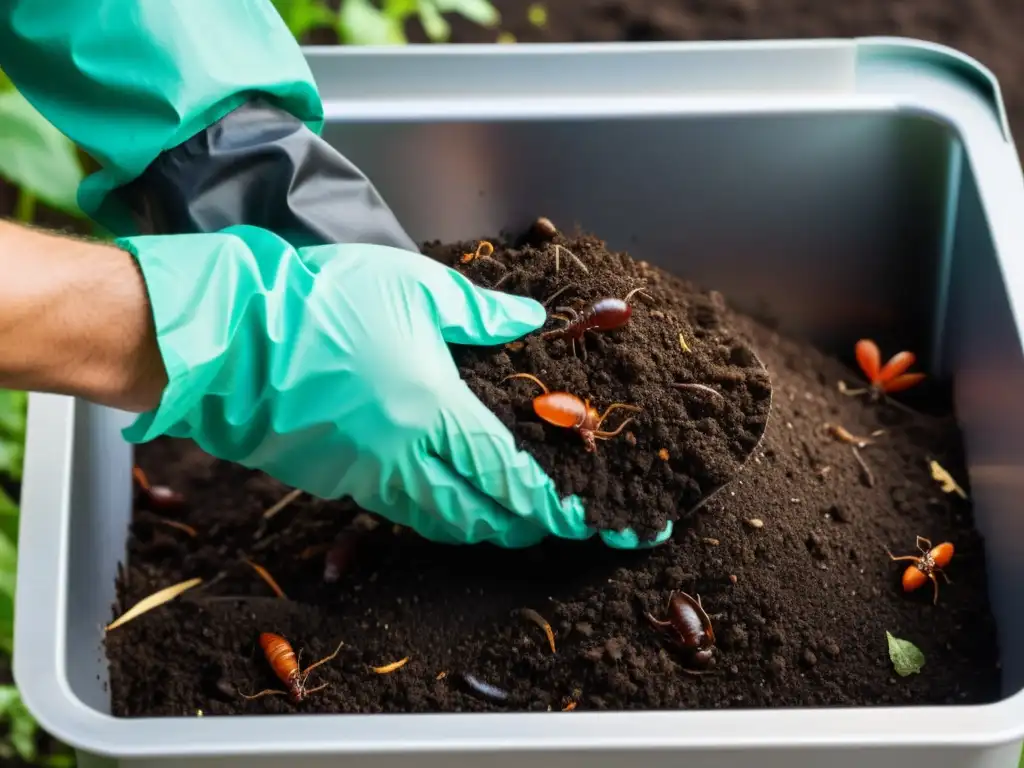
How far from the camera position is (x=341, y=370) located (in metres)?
1.19

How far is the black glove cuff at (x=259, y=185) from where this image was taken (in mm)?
1355

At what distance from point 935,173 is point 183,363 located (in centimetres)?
118

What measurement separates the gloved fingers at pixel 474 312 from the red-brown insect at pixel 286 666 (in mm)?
445

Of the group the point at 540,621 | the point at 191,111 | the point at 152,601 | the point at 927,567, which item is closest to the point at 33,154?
the point at 191,111

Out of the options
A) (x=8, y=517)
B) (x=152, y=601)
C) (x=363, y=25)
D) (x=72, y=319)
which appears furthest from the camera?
(x=363, y=25)

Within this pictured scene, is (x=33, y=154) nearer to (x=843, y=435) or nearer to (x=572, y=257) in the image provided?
(x=572, y=257)

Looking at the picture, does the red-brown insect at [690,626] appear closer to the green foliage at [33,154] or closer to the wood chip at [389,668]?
the wood chip at [389,668]

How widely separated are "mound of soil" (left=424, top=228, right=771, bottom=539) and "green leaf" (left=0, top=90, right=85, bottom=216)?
804 mm

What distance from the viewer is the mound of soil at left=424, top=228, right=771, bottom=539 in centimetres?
128

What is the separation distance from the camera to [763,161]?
165cm

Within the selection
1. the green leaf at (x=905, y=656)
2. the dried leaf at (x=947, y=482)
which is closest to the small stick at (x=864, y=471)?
the dried leaf at (x=947, y=482)

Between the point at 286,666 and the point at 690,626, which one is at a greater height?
the point at 690,626

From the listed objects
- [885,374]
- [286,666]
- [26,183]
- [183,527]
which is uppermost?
[885,374]

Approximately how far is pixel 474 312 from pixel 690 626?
46 centimetres
